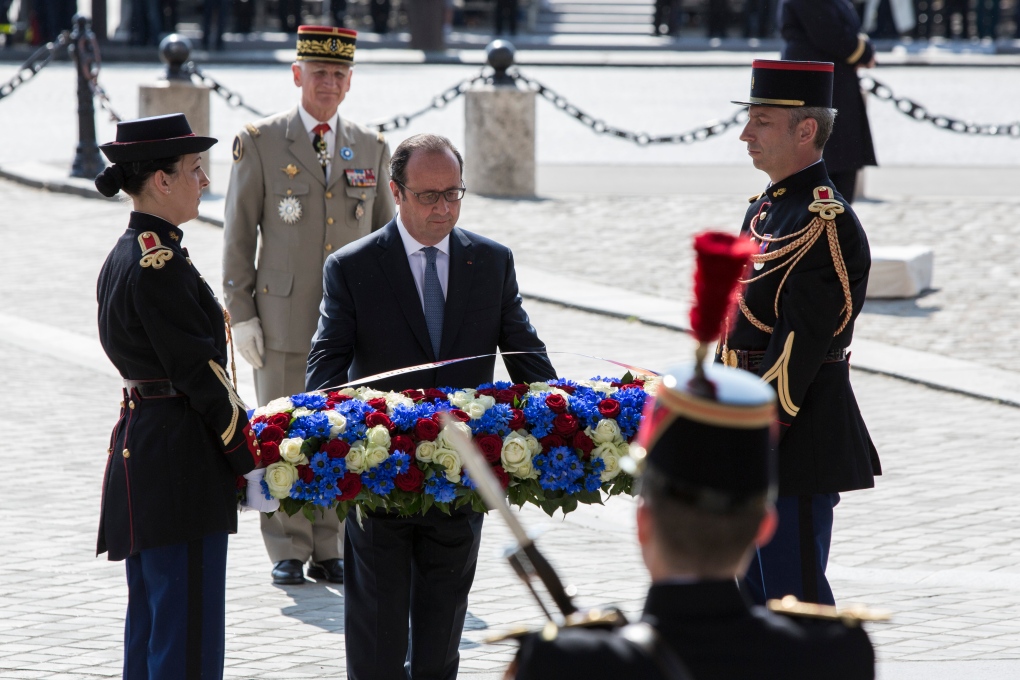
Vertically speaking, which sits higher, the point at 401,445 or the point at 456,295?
the point at 456,295

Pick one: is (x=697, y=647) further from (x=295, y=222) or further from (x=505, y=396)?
(x=295, y=222)

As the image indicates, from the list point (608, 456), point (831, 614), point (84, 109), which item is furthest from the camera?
point (84, 109)

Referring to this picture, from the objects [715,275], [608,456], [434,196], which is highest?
[715,275]

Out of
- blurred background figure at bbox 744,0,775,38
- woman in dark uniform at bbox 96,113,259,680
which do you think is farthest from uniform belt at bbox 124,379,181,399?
blurred background figure at bbox 744,0,775,38

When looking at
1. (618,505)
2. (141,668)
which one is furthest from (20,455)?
(141,668)

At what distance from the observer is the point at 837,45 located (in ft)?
37.0

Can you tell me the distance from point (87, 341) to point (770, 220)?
6155 mm

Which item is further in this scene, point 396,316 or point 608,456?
point 396,316

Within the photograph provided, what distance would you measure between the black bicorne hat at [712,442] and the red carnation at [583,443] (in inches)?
80.1

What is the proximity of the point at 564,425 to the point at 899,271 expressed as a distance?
7053 millimetres

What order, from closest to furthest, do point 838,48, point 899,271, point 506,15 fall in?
point 899,271, point 838,48, point 506,15

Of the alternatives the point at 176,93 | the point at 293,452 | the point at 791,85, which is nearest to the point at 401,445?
the point at 293,452

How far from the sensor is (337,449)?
4043mm

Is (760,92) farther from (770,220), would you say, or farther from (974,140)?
(974,140)
